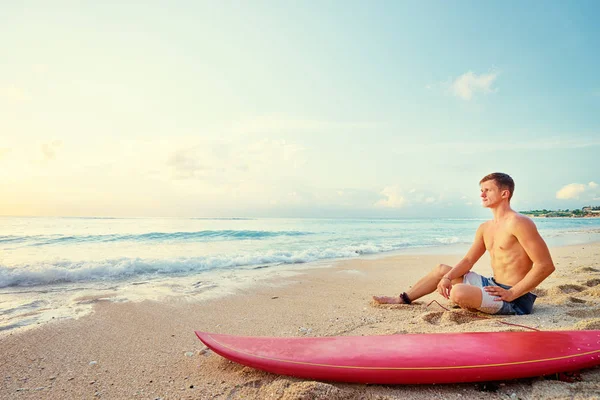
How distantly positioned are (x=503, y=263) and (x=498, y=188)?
70cm

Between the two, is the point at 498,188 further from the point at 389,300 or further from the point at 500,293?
the point at 389,300

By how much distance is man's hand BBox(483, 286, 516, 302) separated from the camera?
2.94m

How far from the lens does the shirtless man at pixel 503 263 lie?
2.80 m

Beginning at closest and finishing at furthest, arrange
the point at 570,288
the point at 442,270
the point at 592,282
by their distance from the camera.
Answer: the point at 442,270 → the point at 570,288 → the point at 592,282

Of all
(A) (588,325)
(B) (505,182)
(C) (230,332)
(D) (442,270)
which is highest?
(B) (505,182)

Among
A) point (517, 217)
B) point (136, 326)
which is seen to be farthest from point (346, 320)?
point (136, 326)

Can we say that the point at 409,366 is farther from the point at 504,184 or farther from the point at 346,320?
the point at 504,184

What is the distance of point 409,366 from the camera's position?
1.87 meters

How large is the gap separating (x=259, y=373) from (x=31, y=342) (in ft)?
7.03

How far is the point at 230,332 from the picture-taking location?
3.12 meters

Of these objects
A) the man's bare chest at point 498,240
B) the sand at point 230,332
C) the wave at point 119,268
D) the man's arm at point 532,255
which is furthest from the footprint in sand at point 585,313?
the wave at point 119,268

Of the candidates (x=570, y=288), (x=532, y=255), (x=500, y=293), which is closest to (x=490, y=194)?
(x=532, y=255)

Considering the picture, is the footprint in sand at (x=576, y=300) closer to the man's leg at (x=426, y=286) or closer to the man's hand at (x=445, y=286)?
the man's leg at (x=426, y=286)

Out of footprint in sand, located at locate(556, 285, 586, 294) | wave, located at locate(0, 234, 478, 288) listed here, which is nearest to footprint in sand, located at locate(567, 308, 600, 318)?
footprint in sand, located at locate(556, 285, 586, 294)
